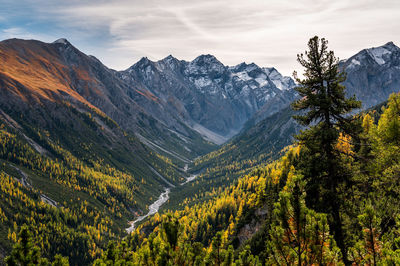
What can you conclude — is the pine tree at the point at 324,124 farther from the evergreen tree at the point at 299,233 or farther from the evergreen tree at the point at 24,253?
the evergreen tree at the point at 24,253

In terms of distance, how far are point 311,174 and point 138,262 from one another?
15438mm

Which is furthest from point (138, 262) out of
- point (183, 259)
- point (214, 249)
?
point (214, 249)

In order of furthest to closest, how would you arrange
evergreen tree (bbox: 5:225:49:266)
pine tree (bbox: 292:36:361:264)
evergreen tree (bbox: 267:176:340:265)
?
pine tree (bbox: 292:36:361:264) < evergreen tree (bbox: 5:225:49:266) < evergreen tree (bbox: 267:176:340:265)

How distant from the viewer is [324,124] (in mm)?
20062

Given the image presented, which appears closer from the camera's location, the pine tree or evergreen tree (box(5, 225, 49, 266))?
evergreen tree (box(5, 225, 49, 266))

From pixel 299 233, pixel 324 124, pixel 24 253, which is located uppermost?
pixel 324 124

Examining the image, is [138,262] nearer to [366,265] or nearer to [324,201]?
[366,265]

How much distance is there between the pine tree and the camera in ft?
63.8

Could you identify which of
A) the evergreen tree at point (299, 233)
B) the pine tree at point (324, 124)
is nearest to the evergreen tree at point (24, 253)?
the evergreen tree at point (299, 233)

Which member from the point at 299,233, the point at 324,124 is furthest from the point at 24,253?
the point at 324,124

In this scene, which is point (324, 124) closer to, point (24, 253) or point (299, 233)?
point (299, 233)

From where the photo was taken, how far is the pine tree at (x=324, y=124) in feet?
63.8

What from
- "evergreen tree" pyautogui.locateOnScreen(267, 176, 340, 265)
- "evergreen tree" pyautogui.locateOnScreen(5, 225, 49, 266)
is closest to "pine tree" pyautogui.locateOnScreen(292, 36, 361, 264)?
"evergreen tree" pyautogui.locateOnScreen(267, 176, 340, 265)

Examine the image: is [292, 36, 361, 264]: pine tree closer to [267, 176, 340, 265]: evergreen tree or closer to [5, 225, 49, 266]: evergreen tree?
[267, 176, 340, 265]: evergreen tree
